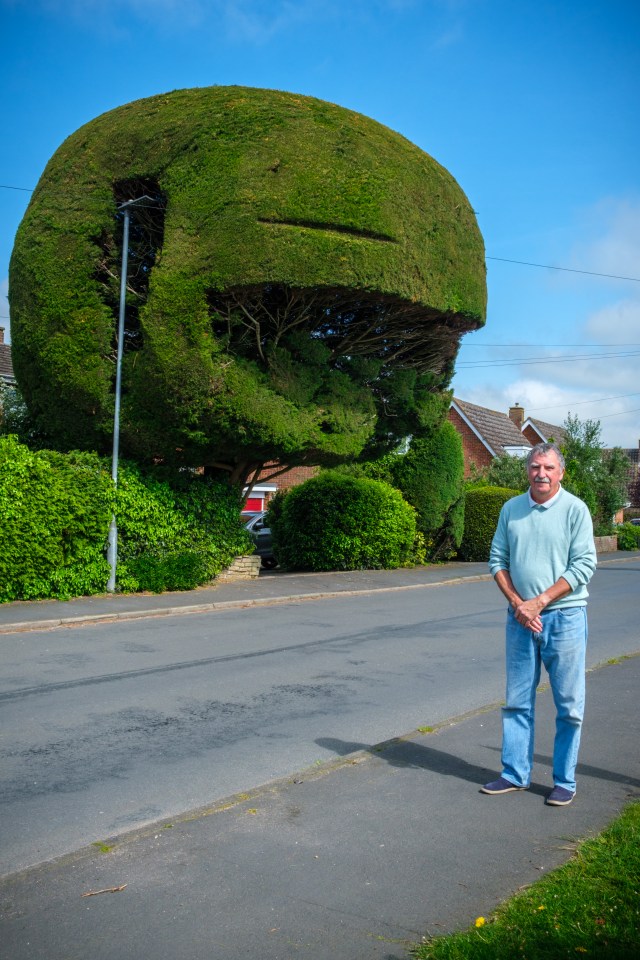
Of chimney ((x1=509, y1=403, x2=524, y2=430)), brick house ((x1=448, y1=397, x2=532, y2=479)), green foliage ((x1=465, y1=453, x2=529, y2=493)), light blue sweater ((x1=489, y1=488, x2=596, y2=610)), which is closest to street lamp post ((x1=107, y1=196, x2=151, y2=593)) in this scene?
light blue sweater ((x1=489, y1=488, x2=596, y2=610))

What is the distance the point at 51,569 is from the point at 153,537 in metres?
2.39

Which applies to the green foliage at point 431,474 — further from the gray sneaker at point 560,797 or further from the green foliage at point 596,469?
the gray sneaker at point 560,797

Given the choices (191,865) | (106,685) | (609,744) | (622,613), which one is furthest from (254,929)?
(622,613)

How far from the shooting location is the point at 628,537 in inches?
1642

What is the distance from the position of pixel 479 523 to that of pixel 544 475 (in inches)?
942

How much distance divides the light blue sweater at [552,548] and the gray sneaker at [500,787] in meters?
1.08

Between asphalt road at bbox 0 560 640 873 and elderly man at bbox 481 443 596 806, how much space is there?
1.30 m

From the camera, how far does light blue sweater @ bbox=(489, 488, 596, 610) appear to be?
496 centimetres

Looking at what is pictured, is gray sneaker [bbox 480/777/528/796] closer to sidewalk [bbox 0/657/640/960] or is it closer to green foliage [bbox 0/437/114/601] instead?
sidewalk [bbox 0/657/640/960]

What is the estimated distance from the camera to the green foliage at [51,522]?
46.4ft

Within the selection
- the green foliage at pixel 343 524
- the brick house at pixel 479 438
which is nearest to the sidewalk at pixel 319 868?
the green foliage at pixel 343 524

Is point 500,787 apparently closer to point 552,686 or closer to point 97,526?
point 552,686

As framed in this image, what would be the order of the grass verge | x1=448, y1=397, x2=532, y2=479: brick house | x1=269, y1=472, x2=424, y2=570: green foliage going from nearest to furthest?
the grass verge → x1=269, y1=472, x2=424, y2=570: green foliage → x1=448, y1=397, x2=532, y2=479: brick house

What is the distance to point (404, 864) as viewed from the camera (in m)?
4.09
